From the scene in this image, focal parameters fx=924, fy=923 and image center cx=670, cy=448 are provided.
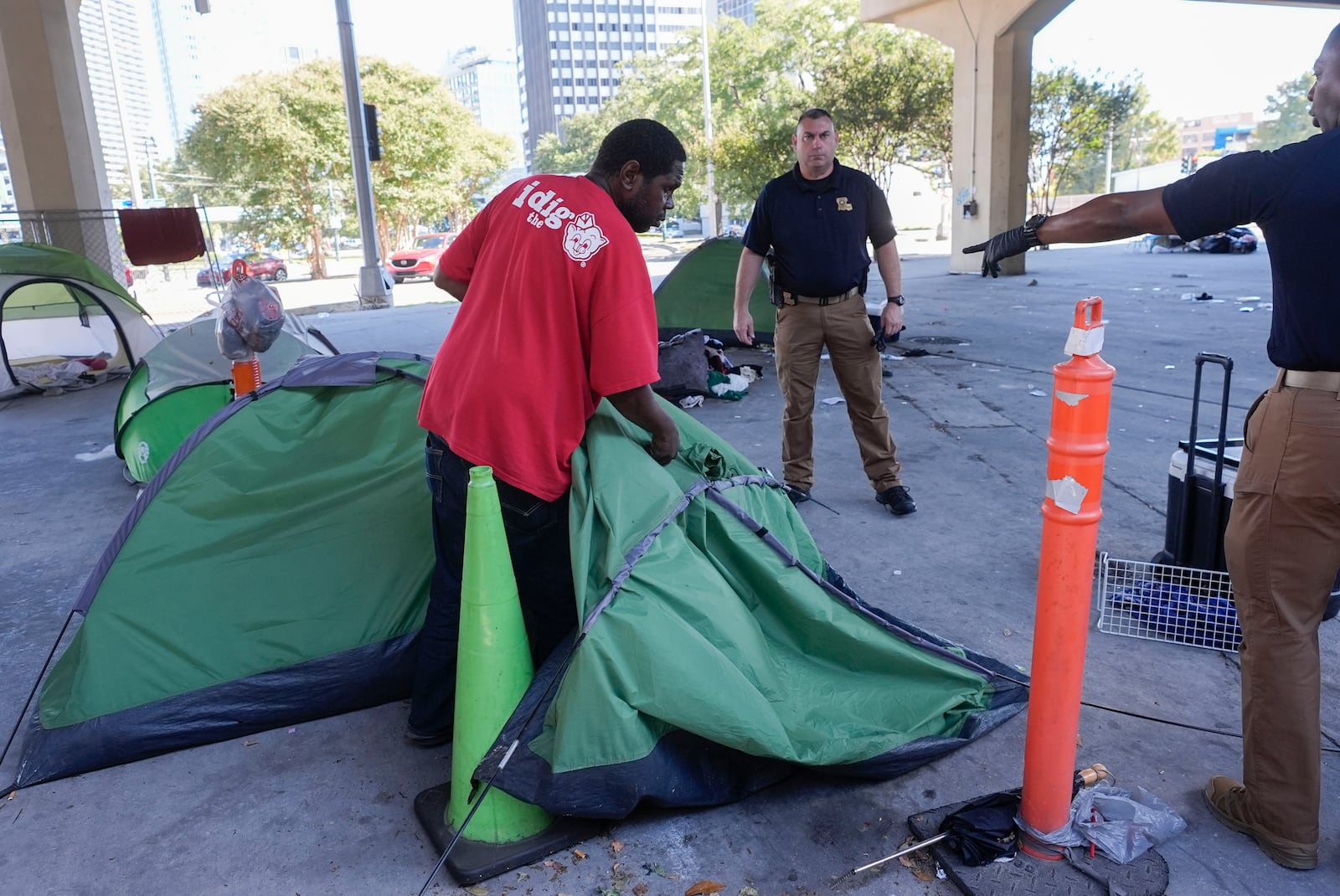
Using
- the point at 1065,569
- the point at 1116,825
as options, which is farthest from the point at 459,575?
the point at 1116,825

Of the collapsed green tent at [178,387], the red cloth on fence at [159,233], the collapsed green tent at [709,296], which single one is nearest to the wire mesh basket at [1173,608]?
the collapsed green tent at [178,387]

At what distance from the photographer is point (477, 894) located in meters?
2.22

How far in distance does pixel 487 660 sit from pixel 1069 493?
1426 millimetres

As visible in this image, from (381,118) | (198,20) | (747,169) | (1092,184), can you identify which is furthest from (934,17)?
(198,20)

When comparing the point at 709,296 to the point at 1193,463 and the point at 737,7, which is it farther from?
the point at 737,7

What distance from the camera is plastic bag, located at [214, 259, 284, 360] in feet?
13.6

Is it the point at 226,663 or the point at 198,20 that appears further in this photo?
the point at 198,20

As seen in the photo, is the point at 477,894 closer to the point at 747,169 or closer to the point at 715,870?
the point at 715,870

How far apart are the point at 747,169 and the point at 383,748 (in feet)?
88.4

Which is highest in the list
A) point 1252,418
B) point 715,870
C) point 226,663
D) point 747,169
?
point 747,169

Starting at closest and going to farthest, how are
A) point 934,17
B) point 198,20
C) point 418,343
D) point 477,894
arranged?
point 477,894 < point 418,343 < point 934,17 < point 198,20

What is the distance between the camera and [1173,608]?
346 cm

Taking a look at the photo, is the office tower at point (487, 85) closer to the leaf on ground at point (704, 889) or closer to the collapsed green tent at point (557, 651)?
the collapsed green tent at point (557, 651)

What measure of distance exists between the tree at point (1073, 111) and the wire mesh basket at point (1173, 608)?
22.4 meters
